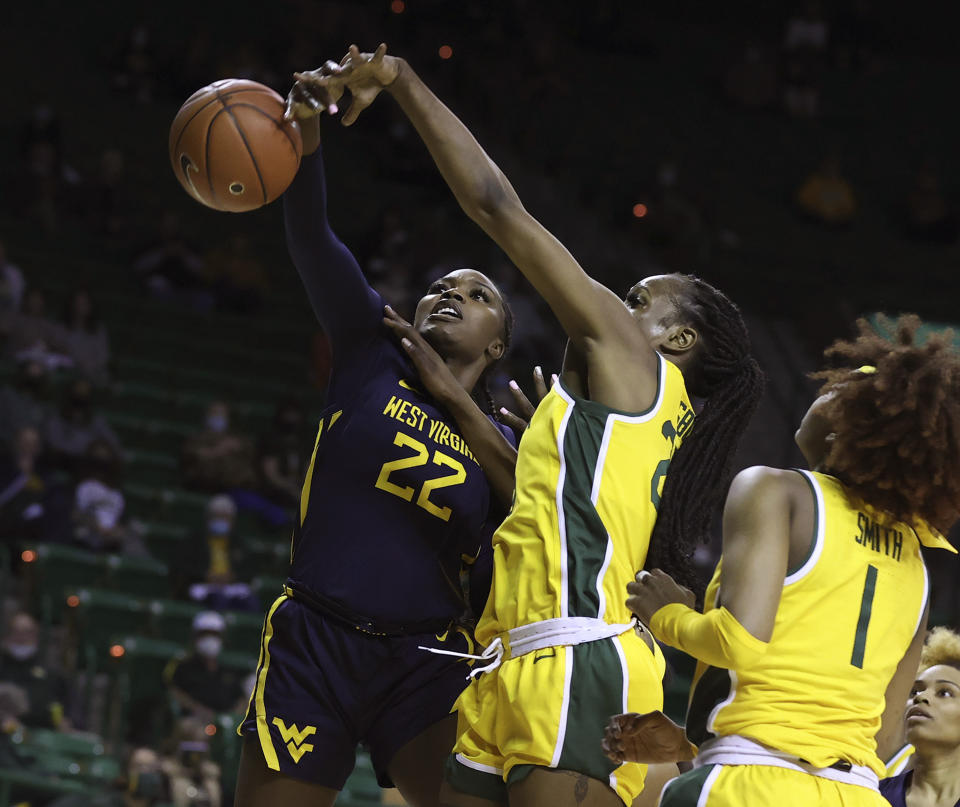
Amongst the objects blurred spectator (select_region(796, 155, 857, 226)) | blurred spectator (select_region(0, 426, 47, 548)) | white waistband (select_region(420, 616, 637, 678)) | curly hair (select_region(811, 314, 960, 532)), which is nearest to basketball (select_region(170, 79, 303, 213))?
white waistband (select_region(420, 616, 637, 678))

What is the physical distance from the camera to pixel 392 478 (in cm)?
336

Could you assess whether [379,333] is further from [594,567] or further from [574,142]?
[574,142]

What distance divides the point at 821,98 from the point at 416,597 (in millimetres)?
12773

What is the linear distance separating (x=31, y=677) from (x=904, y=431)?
5.93 meters

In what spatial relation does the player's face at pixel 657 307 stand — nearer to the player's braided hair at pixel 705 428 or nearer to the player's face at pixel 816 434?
the player's braided hair at pixel 705 428

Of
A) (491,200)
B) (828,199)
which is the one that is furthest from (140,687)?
(828,199)

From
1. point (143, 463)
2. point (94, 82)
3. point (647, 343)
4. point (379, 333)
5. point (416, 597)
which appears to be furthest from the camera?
point (94, 82)

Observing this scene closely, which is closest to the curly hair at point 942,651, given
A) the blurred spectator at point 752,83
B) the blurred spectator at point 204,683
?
the blurred spectator at point 204,683

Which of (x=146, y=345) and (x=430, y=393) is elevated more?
(x=146, y=345)

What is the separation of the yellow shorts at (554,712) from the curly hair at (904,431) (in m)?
0.58

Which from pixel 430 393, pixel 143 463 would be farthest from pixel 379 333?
pixel 143 463

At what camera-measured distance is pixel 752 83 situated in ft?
47.5

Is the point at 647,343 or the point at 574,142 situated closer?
the point at 647,343

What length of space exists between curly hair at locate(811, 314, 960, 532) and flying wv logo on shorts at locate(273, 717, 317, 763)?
142cm
